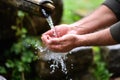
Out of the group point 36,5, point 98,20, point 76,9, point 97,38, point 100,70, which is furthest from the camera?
point 76,9

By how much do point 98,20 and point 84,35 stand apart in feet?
2.05

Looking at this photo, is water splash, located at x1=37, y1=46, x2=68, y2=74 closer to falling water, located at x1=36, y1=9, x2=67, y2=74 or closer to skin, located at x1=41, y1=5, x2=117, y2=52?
falling water, located at x1=36, y1=9, x2=67, y2=74

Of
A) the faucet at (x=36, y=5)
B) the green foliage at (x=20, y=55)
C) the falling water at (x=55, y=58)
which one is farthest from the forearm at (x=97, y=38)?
the green foliage at (x=20, y=55)

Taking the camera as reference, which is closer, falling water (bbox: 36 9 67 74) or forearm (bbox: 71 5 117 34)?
forearm (bbox: 71 5 117 34)

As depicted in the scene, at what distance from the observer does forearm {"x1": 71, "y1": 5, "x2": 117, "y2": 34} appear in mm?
3965

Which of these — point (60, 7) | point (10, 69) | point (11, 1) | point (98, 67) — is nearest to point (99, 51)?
point (98, 67)

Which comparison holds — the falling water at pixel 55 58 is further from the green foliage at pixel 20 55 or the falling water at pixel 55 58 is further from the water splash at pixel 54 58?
the green foliage at pixel 20 55

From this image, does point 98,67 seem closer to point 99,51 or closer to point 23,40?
point 99,51

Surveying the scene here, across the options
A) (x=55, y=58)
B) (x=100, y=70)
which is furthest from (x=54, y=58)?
(x=100, y=70)

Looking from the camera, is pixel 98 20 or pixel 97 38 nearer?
pixel 97 38

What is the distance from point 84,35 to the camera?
3.44 m

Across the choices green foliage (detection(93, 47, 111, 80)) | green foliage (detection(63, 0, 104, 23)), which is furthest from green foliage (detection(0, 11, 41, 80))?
green foliage (detection(63, 0, 104, 23))

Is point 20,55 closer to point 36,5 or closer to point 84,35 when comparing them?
point 36,5

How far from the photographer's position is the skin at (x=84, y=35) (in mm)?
3344
